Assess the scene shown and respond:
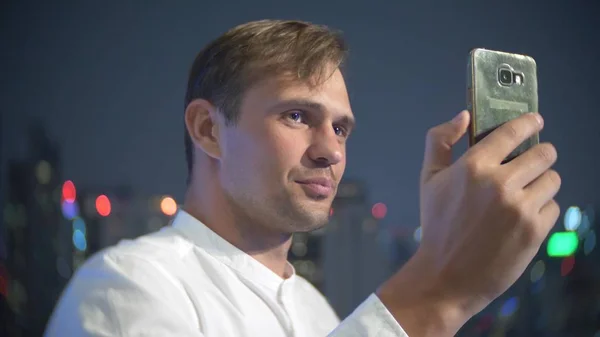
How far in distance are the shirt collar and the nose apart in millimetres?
231

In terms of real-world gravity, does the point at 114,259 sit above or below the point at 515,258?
below

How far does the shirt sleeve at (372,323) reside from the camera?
1.95ft

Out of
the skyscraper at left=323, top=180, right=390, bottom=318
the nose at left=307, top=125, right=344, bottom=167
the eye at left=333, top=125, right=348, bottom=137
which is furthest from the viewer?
the skyscraper at left=323, top=180, right=390, bottom=318

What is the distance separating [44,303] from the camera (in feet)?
68.1

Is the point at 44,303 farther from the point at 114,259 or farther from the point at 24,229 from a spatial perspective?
the point at 114,259

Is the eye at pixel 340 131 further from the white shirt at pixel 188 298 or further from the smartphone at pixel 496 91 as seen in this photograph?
the smartphone at pixel 496 91

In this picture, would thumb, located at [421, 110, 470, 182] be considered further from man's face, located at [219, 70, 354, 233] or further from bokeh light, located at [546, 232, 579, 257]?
bokeh light, located at [546, 232, 579, 257]

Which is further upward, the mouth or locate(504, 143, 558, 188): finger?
locate(504, 143, 558, 188): finger

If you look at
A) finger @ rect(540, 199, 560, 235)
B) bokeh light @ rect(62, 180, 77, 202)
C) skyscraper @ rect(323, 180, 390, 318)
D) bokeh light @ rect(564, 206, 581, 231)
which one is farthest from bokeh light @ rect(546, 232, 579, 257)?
skyscraper @ rect(323, 180, 390, 318)

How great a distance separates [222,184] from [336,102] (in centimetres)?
26

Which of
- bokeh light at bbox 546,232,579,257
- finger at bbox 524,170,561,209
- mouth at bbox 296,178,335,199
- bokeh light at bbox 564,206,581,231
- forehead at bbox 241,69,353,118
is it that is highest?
finger at bbox 524,170,561,209

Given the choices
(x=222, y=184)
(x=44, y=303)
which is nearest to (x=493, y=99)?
(x=222, y=184)

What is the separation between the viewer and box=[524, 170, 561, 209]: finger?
569 mm

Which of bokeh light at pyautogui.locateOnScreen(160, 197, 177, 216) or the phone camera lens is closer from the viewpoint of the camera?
the phone camera lens
